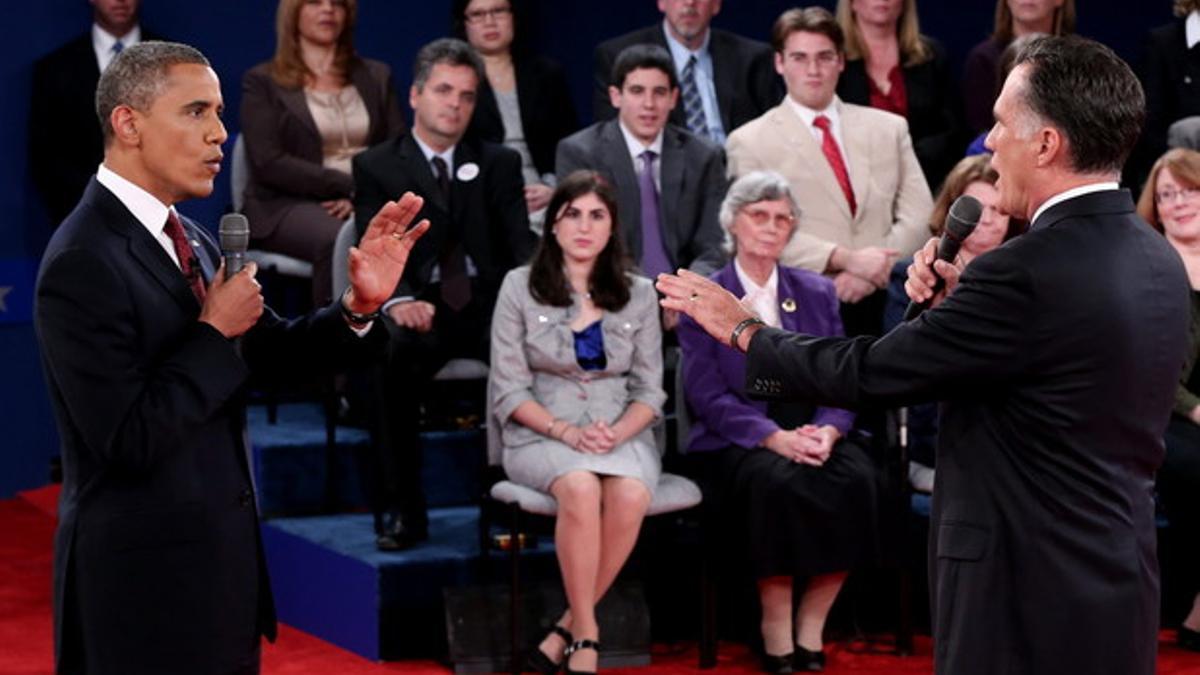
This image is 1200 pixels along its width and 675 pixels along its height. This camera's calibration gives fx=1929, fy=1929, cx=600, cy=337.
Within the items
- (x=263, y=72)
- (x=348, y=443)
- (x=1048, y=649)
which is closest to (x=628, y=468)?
(x=348, y=443)

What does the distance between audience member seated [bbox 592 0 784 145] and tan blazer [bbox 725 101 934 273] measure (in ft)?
1.40

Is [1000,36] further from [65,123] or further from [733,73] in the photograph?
[65,123]

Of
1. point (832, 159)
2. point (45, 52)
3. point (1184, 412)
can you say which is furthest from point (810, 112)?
point (45, 52)

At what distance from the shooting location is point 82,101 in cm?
736

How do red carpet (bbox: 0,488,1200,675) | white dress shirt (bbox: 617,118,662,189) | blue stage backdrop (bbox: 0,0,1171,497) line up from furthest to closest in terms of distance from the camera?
blue stage backdrop (bbox: 0,0,1171,497), white dress shirt (bbox: 617,118,662,189), red carpet (bbox: 0,488,1200,675)

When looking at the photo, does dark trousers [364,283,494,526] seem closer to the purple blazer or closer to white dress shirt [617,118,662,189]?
the purple blazer

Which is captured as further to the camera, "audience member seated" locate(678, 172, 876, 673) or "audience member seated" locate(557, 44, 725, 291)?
"audience member seated" locate(557, 44, 725, 291)

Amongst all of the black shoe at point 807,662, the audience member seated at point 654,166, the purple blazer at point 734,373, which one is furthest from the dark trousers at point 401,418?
the black shoe at point 807,662

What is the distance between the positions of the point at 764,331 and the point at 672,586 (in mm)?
3026

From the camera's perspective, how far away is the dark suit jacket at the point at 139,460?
310cm

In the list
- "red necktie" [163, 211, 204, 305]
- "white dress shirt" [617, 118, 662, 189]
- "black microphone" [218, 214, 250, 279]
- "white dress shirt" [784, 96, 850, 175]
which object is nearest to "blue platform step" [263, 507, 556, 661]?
"white dress shirt" [617, 118, 662, 189]

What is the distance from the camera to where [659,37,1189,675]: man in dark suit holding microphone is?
10.0ft

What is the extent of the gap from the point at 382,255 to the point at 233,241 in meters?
0.29

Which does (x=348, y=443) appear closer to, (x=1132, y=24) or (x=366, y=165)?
(x=366, y=165)
